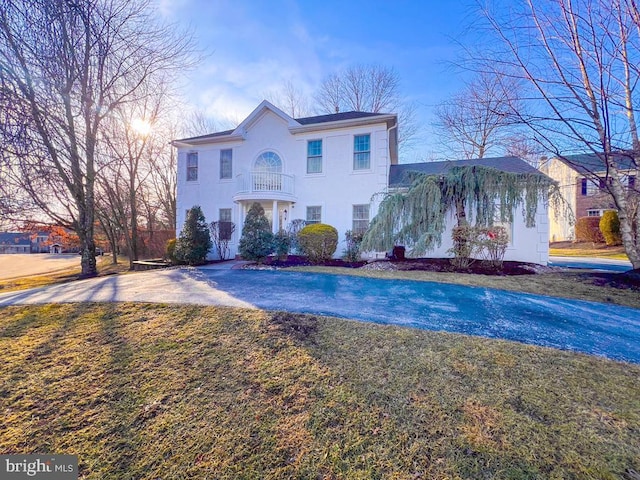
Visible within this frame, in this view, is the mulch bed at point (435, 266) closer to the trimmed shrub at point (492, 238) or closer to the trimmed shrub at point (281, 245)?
the trimmed shrub at point (281, 245)

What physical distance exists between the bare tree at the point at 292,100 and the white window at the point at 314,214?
12655 millimetres

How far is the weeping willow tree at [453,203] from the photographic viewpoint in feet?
27.6

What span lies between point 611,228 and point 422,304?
67.3 ft

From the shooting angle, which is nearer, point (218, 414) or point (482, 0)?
point (218, 414)

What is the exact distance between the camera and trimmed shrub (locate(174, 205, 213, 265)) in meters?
10.6

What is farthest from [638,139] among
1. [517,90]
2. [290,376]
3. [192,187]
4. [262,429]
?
[192,187]

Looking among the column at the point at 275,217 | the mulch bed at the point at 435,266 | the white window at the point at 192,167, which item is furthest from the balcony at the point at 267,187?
the white window at the point at 192,167

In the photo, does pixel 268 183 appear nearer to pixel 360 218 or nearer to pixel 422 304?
pixel 360 218

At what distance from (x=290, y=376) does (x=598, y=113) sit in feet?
26.7

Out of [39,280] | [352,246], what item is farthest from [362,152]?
[39,280]

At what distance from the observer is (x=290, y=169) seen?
40.6 ft

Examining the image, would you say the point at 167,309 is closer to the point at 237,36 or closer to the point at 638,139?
the point at 237,36

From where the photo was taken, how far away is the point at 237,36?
7.64 m

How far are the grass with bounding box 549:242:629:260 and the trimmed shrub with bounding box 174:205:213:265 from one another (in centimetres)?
1907
